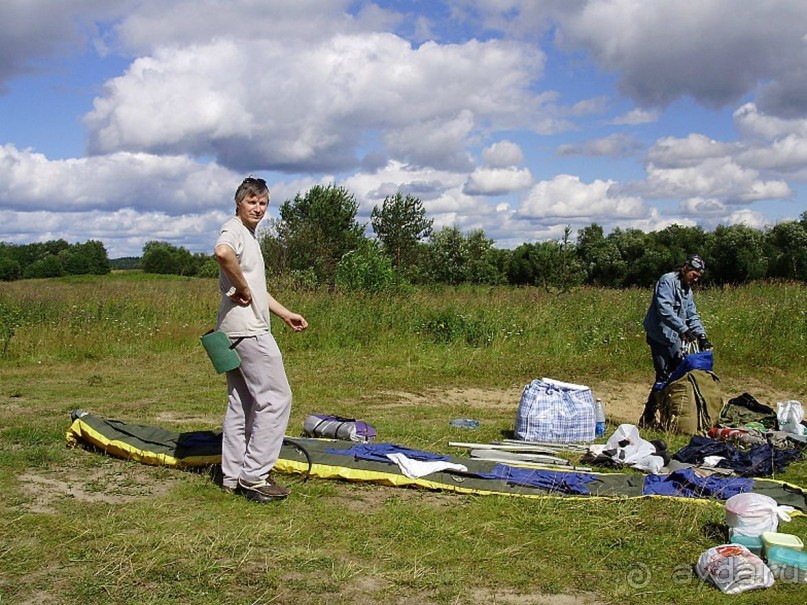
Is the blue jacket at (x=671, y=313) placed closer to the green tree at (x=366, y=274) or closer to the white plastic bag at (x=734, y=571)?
the white plastic bag at (x=734, y=571)

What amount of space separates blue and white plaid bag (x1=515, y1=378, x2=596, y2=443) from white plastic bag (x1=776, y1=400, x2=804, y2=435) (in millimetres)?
1983

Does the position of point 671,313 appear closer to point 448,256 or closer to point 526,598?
point 526,598

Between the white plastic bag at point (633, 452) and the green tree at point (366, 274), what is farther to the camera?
the green tree at point (366, 274)

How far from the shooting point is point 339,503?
5.07m

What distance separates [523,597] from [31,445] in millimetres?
4413

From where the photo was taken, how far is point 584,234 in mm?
43156

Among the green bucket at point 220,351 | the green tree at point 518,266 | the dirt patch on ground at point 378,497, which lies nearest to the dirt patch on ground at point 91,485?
the green bucket at point 220,351

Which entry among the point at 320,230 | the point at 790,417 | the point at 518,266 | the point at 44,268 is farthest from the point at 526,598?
the point at 518,266

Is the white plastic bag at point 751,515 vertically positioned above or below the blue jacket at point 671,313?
below

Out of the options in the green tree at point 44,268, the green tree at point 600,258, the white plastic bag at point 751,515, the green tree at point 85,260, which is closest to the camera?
the white plastic bag at point 751,515

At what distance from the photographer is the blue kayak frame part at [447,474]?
5.23 metres

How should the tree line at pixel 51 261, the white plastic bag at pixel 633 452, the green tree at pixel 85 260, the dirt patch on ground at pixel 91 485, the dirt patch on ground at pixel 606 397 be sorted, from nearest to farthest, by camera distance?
the dirt patch on ground at pixel 91 485
the white plastic bag at pixel 633 452
the dirt patch on ground at pixel 606 397
the tree line at pixel 51 261
the green tree at pixel 85 260

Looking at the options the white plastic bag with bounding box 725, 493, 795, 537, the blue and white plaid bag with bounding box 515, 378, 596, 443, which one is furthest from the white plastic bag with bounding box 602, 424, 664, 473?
the white plastic bag with bounding box 725, 493, 795, 537

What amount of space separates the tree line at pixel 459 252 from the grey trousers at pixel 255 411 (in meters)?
11.2
